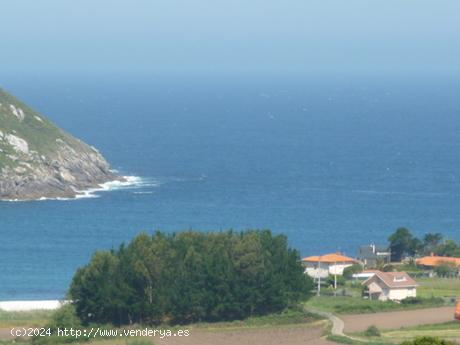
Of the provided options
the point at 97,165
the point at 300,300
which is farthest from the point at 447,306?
the point at 97,165

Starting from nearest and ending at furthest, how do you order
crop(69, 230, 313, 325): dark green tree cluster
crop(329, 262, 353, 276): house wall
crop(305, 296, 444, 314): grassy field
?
crop(69, 230, 313, 325): dark green tree cluster → crop(305, 296, 444, 314): grassy field → crop(329, 262, 353, 276): house wall

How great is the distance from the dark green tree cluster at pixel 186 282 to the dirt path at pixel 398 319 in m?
2.57

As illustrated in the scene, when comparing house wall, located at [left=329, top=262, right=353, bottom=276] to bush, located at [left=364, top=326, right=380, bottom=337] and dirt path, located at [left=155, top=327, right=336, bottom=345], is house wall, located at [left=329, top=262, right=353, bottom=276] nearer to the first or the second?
dirt path, located at [left=155, top=327, right=336, bottom=345]

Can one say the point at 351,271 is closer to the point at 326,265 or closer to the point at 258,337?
the point at 326,265

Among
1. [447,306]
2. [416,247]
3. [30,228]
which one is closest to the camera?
[447,306]

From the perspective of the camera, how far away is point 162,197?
114375mm

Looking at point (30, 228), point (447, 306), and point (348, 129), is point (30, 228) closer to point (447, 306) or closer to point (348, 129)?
point (447, 306)

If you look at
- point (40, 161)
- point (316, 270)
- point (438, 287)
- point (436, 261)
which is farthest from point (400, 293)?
point (40, 161)

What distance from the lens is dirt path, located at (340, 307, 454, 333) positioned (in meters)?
62.7

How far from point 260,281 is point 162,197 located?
49624mm

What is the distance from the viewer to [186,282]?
63750 millimetres

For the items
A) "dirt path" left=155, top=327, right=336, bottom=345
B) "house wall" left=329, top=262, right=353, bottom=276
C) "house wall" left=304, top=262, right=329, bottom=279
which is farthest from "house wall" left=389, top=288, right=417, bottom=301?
"dirt path" left=155, top=327, right=336, bottom=345

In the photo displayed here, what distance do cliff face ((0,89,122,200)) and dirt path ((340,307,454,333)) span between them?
49788mm

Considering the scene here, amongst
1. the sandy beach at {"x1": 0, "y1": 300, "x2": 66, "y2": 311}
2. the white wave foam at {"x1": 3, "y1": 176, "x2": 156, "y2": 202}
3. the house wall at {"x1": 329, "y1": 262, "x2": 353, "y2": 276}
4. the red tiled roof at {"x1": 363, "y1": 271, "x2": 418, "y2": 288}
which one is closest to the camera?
the sandy beach at {"x1": 0, "y1": 300, "x2": 66, "y2": 311}
